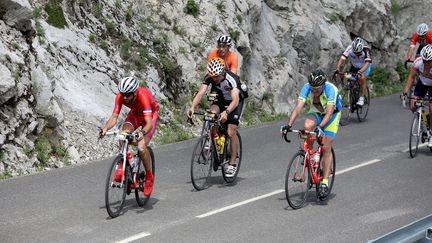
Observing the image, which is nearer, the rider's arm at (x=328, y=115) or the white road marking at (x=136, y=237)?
the white road marking at (x=136, y=237)

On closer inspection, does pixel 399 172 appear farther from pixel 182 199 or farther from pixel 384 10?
pixel 384 10

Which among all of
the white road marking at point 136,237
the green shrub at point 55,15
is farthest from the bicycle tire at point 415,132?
the green shrub at point 55,15

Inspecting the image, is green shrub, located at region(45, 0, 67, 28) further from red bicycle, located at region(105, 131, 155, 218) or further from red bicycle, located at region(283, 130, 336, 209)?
red bicycle, located at region(283, 130, 336, 209)

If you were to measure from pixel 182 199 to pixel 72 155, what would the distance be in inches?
151

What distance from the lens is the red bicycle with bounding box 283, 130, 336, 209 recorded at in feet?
33.7

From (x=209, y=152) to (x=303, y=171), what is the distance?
185 cm

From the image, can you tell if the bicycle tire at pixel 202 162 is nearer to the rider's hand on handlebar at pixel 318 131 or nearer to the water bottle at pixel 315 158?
the water bottle at pixel 315 158

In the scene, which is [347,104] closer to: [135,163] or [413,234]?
[135,163]

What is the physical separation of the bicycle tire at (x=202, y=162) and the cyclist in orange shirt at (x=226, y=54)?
2531mm

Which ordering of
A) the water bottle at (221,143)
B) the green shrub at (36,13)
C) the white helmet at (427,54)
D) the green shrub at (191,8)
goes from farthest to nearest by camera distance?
1. the green shrub at (191,8)
2. the green shrub at (36,13)
3. the white helmet at (427,54)
4. the water bottle at (221,143)

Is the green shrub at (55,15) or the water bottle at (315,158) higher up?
the green shrub at (55,15)

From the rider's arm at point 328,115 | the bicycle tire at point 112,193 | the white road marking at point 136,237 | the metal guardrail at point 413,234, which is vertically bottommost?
the white road marking at point 136,237

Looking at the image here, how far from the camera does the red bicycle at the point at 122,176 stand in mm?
9609

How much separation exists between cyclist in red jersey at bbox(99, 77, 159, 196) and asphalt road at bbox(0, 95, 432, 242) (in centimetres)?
72
